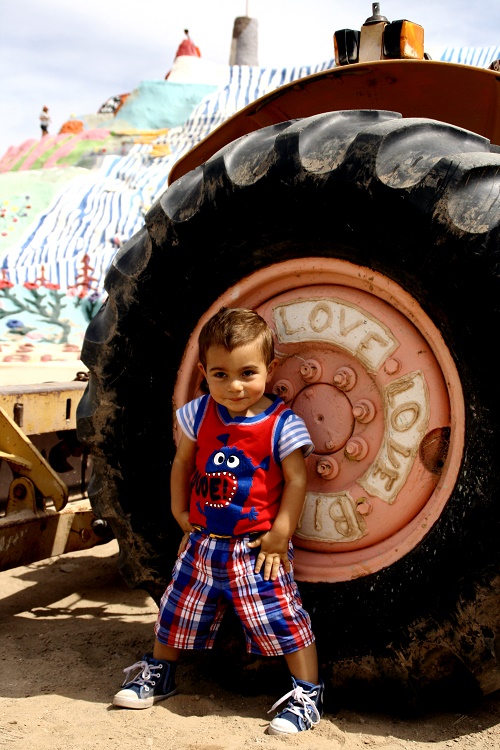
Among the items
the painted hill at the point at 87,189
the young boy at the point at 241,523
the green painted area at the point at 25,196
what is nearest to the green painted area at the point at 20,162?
the painted hill at the point at 87,189

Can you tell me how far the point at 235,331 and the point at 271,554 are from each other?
0.53 metres

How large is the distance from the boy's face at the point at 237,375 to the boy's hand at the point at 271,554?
30 cm

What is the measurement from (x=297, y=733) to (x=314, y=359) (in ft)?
2.78

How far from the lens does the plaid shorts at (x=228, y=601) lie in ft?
5.92

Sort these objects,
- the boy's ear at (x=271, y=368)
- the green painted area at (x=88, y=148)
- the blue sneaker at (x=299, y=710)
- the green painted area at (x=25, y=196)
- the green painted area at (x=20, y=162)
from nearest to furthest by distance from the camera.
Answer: the blue sneaker at (x=299, y=710), the boy's ear at (x=271, y=368), the green painted area at (x=25, y=196), the green painted area at (x=88, y=148), the green painted area at (x=20, y=162)

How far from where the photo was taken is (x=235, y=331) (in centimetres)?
182

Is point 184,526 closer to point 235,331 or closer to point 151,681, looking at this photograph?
point 151,681

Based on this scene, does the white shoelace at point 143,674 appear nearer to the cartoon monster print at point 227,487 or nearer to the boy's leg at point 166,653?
the boy's leg at point 166,653

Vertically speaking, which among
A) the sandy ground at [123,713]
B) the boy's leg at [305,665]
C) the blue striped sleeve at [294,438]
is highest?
the blue striped sleeve at [294,438]

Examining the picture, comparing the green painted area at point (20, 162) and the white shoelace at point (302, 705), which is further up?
the green painted area at point (20, 162)

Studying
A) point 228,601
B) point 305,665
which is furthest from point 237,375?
point 305,665

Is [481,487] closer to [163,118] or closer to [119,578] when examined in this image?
[119,578]

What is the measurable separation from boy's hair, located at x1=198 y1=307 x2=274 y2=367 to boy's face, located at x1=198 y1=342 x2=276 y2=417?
0.05 ft

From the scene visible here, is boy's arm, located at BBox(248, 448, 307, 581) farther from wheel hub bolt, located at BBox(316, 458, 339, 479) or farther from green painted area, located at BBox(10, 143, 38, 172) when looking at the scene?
green painted area, located at BBox(10, 143, 38, 172)
